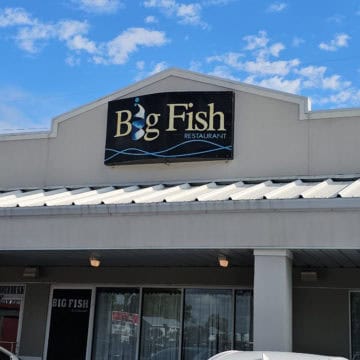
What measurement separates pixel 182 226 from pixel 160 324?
13.4 feet

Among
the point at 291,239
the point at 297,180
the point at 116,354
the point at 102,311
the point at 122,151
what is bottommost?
the point at 116,354

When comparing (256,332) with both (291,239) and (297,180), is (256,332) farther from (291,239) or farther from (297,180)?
(297,180)

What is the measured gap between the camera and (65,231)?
1112cm

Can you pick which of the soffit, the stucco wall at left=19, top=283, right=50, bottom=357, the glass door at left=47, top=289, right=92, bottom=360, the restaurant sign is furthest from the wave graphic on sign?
the stucco wall at left=19, top=283, right=50, bottom=357

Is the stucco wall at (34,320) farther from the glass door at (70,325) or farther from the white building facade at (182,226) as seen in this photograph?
the glass door at (70,325)

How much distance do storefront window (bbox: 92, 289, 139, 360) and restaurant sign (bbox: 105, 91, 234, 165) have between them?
304 cm

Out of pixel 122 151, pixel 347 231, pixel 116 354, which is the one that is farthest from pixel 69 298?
pixel 347 231

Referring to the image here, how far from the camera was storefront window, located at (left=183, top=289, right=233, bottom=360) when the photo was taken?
512 inches

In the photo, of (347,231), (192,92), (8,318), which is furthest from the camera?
(8,318)

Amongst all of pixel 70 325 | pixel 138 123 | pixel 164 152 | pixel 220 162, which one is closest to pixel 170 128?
pixel 164 152

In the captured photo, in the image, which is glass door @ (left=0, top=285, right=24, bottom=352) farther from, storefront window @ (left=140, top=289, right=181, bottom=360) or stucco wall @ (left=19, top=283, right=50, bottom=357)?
storefront window @ (left=140, top=289, right=181, bottom=360)

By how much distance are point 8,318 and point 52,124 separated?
15.8 ft

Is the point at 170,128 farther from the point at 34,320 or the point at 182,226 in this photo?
the point at 34,320

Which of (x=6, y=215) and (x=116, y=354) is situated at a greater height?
(x=6, y=215)
